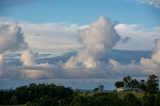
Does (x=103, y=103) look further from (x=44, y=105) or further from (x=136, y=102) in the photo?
(x=44, y=105)

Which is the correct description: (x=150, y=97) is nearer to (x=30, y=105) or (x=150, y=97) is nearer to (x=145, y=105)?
(x=145, y=105)

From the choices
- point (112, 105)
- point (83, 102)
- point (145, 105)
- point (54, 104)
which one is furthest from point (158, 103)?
point (54, 104)

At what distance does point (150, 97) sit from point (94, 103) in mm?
25686

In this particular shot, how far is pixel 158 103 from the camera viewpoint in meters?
168

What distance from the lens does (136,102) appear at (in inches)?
6531

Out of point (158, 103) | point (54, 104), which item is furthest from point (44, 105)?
point (158, 103)

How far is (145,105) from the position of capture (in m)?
167

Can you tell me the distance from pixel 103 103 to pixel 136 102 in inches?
512

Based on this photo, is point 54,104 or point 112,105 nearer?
point 112,105

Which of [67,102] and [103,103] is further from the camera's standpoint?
[67,102]

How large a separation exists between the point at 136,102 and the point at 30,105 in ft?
137

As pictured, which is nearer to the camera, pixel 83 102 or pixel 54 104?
pixel 83 102

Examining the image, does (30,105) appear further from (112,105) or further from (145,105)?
(145,105)

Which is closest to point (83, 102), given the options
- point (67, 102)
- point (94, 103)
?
point (94, 103)
